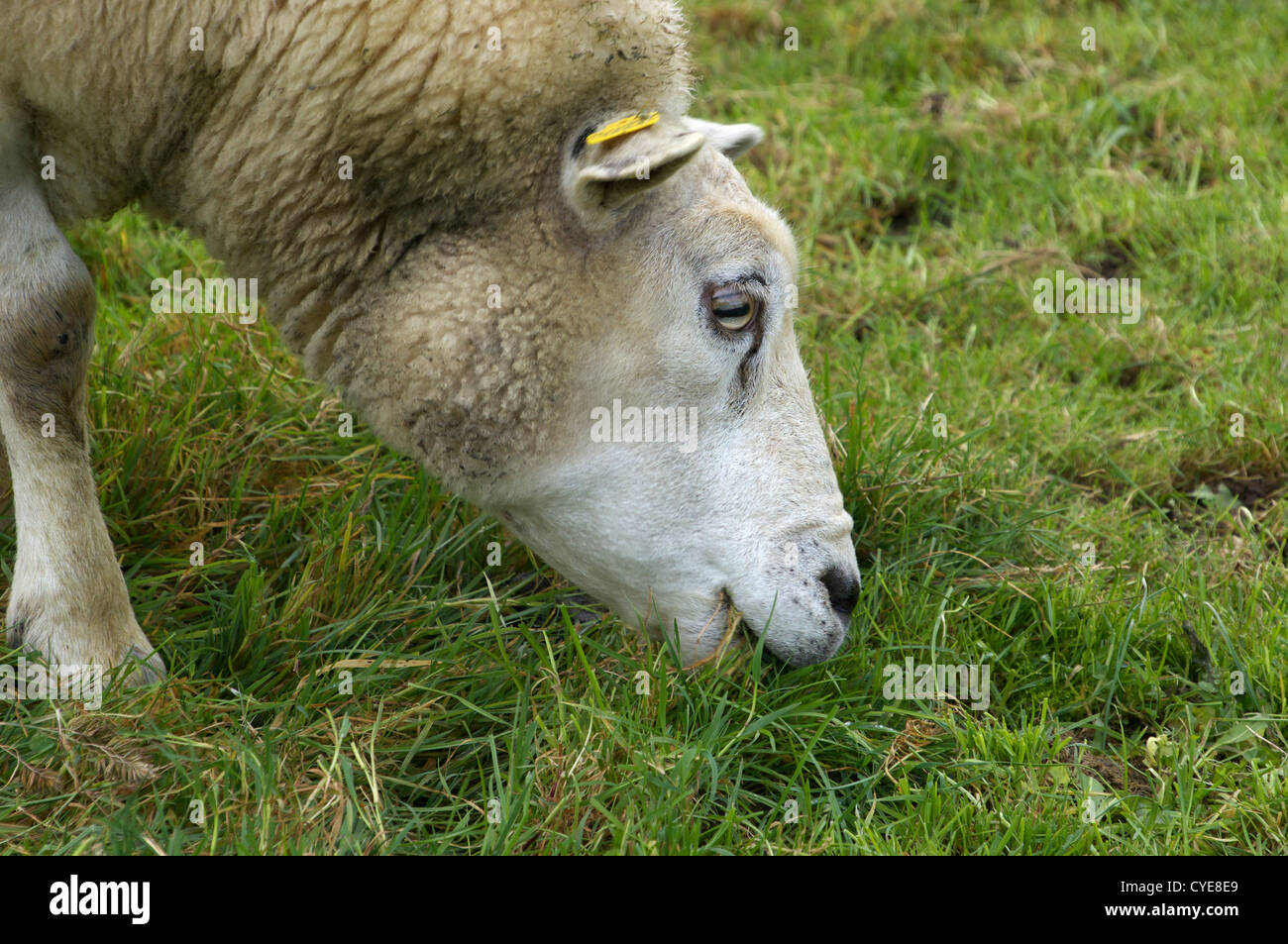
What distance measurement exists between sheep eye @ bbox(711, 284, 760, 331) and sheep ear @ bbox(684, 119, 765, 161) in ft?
1.76

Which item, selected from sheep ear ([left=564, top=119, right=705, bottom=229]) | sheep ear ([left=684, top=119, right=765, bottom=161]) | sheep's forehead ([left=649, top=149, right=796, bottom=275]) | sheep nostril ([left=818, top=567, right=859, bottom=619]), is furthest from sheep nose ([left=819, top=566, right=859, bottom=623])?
sheep ear ([left=684, top=119, right=765, bottom=161])

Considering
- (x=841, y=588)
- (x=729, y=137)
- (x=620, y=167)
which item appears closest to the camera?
(x=620, y=167)

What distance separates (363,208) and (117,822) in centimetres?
147

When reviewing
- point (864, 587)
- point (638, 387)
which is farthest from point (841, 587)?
point (638, 387)

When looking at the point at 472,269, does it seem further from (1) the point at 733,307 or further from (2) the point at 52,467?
(2) the point at 52,467

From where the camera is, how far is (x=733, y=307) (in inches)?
131

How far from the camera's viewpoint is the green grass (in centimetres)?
312

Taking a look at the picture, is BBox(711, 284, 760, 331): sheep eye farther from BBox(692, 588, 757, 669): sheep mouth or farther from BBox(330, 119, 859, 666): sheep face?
BBox(692, 588, 757, 669): sheep mouth

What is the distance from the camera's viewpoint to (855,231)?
626 cm

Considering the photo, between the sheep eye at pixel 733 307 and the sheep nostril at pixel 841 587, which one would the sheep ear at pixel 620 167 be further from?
the sheep nostril at pixel 841 587

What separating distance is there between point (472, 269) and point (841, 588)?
1216mm

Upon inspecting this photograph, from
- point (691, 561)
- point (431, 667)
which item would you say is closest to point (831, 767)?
point (691, 561)

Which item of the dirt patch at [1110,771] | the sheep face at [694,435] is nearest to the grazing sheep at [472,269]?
the sheep face at [694,435]
